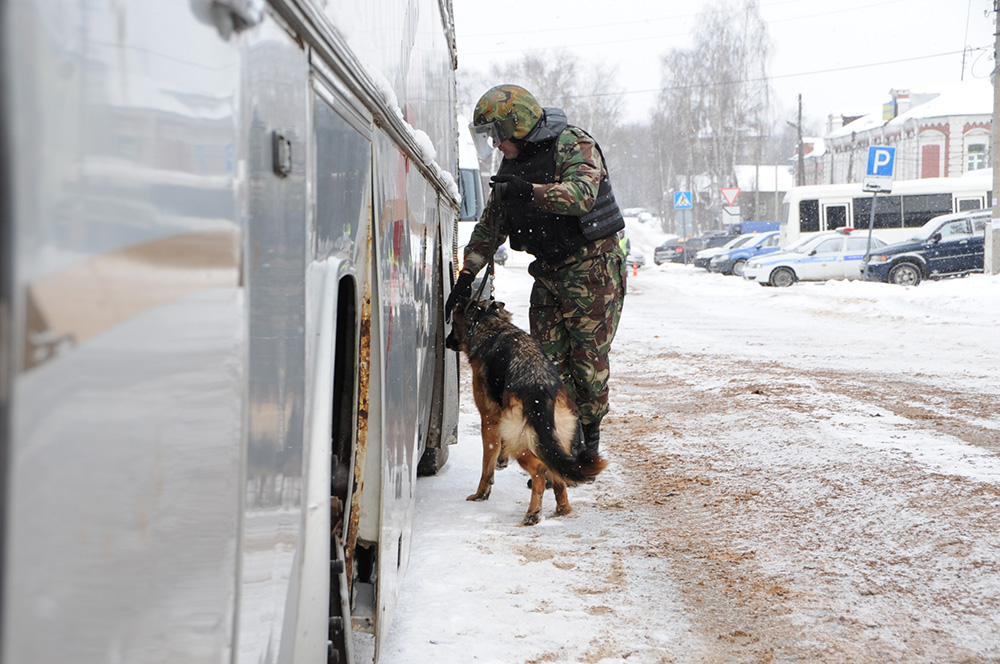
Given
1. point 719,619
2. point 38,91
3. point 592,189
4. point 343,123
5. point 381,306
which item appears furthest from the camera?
point 592,189

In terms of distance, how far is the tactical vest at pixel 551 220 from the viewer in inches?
178

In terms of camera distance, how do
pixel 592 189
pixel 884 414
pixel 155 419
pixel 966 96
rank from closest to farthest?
pixel 155 419 < pixel 592 189 < pixel 884 414 < pixel 966 96

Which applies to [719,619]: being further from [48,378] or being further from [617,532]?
[48,378]

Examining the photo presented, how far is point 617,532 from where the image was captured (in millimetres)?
3986

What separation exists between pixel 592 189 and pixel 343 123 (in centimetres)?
270

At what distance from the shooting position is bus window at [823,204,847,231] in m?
30.6

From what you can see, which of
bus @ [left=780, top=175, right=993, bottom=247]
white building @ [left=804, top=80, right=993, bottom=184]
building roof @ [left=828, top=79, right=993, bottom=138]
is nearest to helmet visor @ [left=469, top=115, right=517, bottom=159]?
bus @ [left=780, top=175, right=993, bottom=247]

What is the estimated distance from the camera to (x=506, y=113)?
4422mm

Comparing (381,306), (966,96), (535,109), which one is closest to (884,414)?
(535,109)

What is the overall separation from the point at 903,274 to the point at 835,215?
887 cm

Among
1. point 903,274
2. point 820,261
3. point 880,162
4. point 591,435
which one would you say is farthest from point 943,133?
point 591,435

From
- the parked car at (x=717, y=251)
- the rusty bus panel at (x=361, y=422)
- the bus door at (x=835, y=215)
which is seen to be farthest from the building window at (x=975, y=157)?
the rusty bus panel at (x=361, y=422)

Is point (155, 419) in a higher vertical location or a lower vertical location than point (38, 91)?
lower

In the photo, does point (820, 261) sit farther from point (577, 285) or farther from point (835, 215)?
point (577, 285)
